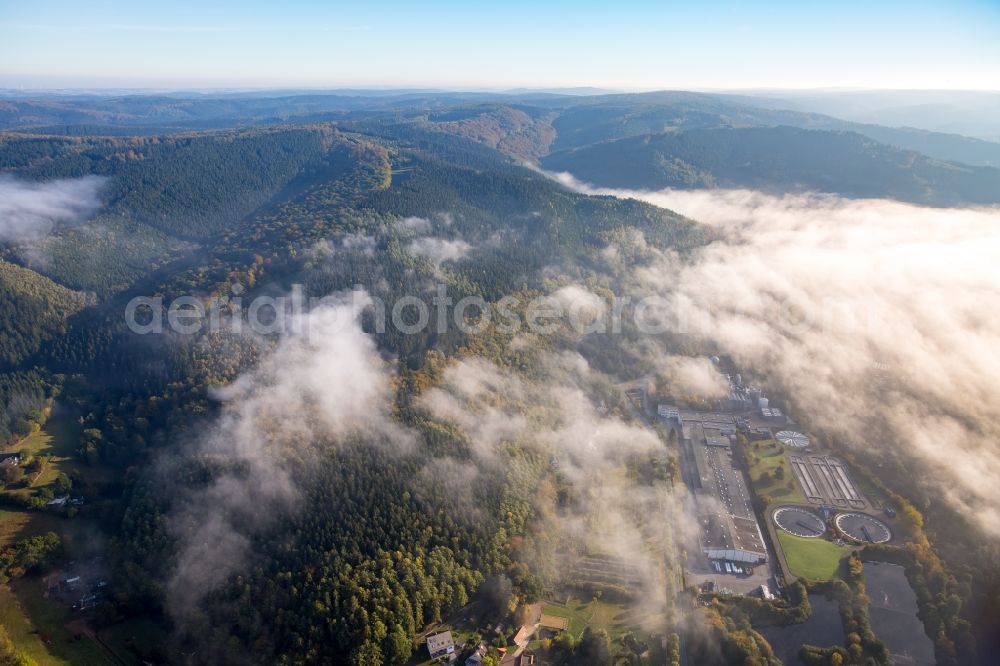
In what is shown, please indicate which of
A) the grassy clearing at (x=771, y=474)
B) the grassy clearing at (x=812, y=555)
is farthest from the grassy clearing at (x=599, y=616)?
the grassy clearing at (x=771, y=474)

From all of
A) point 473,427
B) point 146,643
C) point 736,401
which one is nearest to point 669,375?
point 736,401

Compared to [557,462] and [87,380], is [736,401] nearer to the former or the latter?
[557,462]

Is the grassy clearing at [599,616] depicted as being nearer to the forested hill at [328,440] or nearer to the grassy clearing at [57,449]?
the forested hill at [328,440]

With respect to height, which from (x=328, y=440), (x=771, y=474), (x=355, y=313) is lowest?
(x=771, y=474)

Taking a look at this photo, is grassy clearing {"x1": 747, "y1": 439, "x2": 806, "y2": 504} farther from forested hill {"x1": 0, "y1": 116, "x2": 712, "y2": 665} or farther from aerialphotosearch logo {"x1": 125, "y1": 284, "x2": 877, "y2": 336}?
aerialphotosearch logo {"x1": 125, "y1": 284, "x2": 877, "y2": 336}

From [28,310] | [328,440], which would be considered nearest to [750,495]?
[328,440]

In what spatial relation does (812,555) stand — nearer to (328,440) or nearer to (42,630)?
(328,440)

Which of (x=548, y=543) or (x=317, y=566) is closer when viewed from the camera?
(x=317, y=566)
